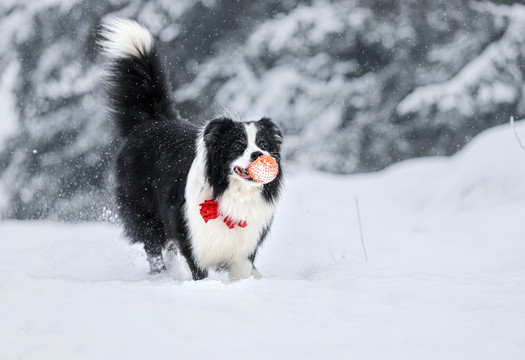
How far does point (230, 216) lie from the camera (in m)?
3.72

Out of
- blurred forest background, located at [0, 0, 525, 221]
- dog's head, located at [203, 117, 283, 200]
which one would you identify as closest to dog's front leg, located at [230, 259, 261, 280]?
dog's head, located at [203, 117, 283, 200]

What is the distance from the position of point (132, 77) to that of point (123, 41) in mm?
279

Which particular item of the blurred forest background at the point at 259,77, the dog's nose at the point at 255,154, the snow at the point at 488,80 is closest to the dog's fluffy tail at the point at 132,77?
the dog's nose at the point at 255,154

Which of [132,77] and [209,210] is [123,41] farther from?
[209,210]

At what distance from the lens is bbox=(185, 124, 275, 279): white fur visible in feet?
12.1

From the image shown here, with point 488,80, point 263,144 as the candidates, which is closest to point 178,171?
point 263,144

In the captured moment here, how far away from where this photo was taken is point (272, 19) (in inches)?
392

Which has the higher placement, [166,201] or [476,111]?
[166,201]

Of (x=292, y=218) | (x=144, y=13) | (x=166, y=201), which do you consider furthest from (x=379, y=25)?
(x=166, y=201)

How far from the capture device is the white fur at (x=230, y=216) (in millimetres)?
3680

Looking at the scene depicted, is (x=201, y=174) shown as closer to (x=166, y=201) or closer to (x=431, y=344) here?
(x=166, y=201)

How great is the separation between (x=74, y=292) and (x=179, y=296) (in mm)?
427

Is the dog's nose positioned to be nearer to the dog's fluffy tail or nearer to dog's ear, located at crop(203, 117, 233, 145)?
dog's ear, located at crop(203, 117, 233, 145)

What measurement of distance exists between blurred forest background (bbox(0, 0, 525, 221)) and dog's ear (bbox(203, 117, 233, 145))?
6.16 m
